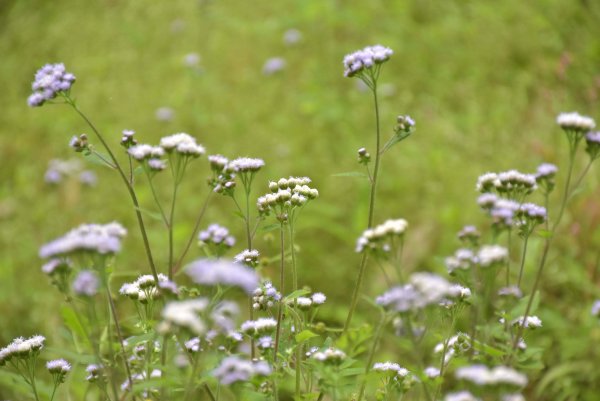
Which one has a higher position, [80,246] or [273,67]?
[273,67]

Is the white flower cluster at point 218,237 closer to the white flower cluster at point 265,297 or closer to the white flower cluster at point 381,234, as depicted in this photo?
the white flower cluster at point 265,297

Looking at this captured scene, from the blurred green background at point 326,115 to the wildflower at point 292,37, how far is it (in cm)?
13

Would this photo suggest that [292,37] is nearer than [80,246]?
No

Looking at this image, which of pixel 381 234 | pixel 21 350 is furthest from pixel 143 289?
pixel 381 234

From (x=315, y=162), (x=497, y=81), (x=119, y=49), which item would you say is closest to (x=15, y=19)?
(x=119, y=49)

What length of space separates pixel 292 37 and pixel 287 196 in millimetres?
5081

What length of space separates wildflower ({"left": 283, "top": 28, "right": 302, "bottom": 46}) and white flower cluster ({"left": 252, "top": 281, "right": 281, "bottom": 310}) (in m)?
5.15

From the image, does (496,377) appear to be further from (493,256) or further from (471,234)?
(471,234)

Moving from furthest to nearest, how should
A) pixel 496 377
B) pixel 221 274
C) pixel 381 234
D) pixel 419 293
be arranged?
pixel 381 234
pixel 419 293
pixel 221 274
pixel 496 377

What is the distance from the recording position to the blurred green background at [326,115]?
477cm

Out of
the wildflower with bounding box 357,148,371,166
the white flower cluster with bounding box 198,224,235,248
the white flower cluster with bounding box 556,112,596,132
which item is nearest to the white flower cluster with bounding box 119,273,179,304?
the white flower cluster with bounding box 198,224,235,248

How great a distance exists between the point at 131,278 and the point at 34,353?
2793 millimetres

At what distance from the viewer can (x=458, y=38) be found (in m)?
7.31

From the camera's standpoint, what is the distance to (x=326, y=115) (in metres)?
6.10
